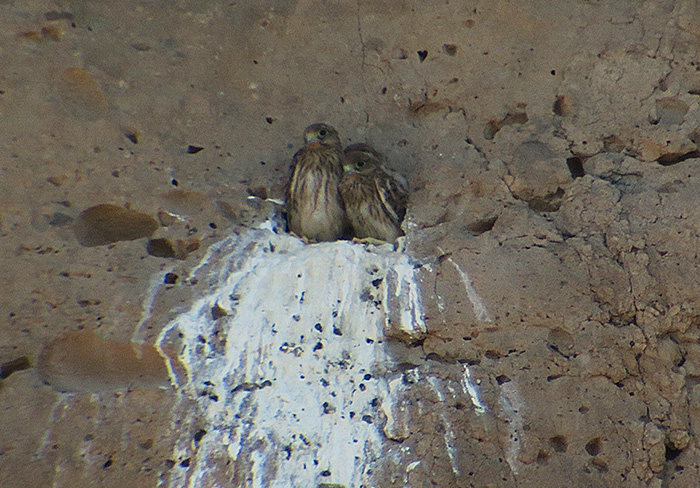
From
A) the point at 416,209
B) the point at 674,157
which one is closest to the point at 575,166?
the point at 674,157

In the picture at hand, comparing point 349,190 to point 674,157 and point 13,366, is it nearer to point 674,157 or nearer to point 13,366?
point 674,157

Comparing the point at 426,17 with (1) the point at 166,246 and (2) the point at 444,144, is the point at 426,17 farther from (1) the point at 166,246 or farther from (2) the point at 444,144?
(1) the point at 166,246

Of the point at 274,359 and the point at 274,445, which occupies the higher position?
the point at 274,359

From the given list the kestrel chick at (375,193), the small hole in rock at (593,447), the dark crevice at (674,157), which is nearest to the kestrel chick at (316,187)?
the kestrel chick at (375,193)

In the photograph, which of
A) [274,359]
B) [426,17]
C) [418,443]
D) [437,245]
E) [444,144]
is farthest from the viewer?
[426,17]

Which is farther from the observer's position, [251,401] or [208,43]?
[208,43]

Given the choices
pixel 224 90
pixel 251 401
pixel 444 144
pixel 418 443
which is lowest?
pixel 418 443

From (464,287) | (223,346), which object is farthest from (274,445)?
(464,287)
